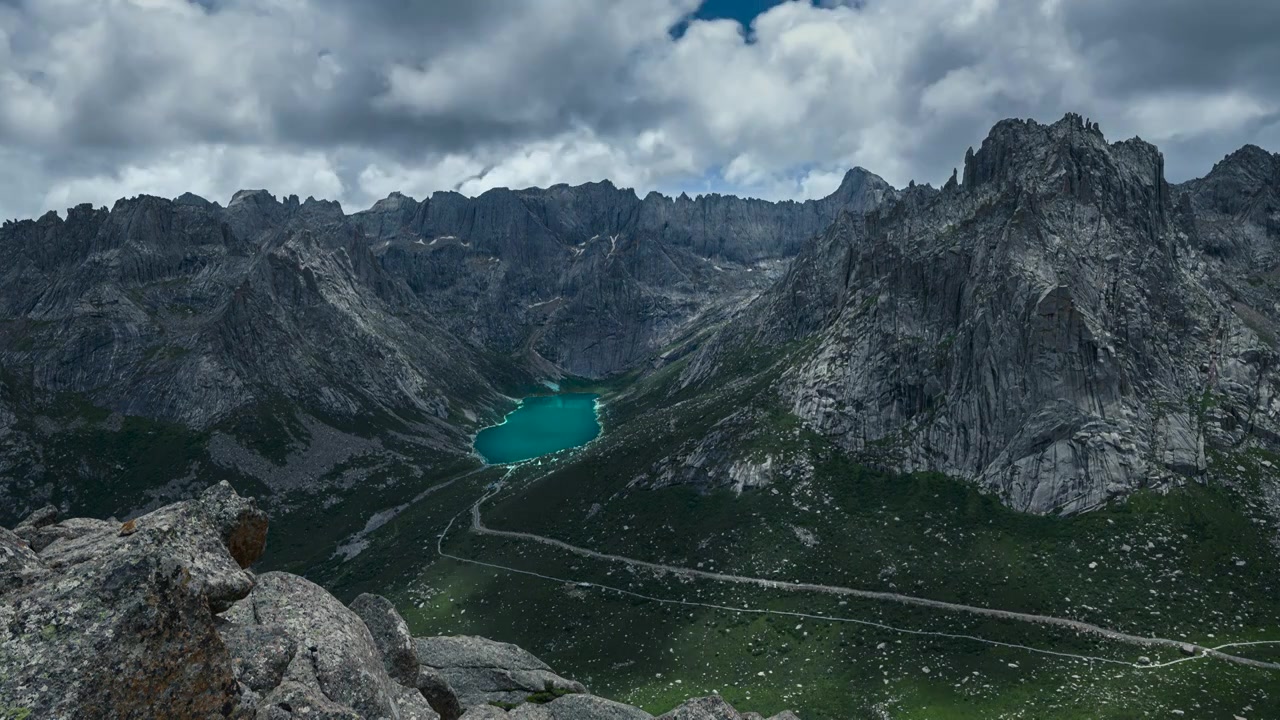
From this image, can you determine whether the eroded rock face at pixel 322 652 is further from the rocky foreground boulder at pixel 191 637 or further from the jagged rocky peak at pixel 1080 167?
the jagged rocky peak at pixel 1080 167

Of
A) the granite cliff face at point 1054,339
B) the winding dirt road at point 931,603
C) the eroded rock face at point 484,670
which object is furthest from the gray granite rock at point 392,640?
the granite cliff face at point 1054,339

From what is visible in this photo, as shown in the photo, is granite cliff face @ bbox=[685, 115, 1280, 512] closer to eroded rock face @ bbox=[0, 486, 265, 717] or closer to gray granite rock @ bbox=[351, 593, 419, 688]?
gray granite rock @ bbox=[351, 593, 419, 688]

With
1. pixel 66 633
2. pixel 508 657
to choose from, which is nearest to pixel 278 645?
pixel 66 633

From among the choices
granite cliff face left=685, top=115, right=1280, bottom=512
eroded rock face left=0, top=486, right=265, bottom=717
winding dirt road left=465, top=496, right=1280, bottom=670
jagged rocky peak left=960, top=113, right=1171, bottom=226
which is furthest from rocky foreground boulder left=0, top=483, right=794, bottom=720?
jagged rocky peak left=960, top=113, right=1171, bottom=226

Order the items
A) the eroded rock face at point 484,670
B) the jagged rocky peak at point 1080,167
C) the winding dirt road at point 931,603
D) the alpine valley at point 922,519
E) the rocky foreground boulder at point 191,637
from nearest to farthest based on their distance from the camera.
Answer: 1. the rocky foreground boulder at point 191,637
2. the eroded rock face at point 484,670
3. the alpine valley at point 922,519
4. the winding dirt road at point 931,603
5. the jagged rocky peak at point 1080,167

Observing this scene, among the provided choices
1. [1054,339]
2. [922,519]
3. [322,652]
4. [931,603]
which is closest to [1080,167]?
[1054,339]
